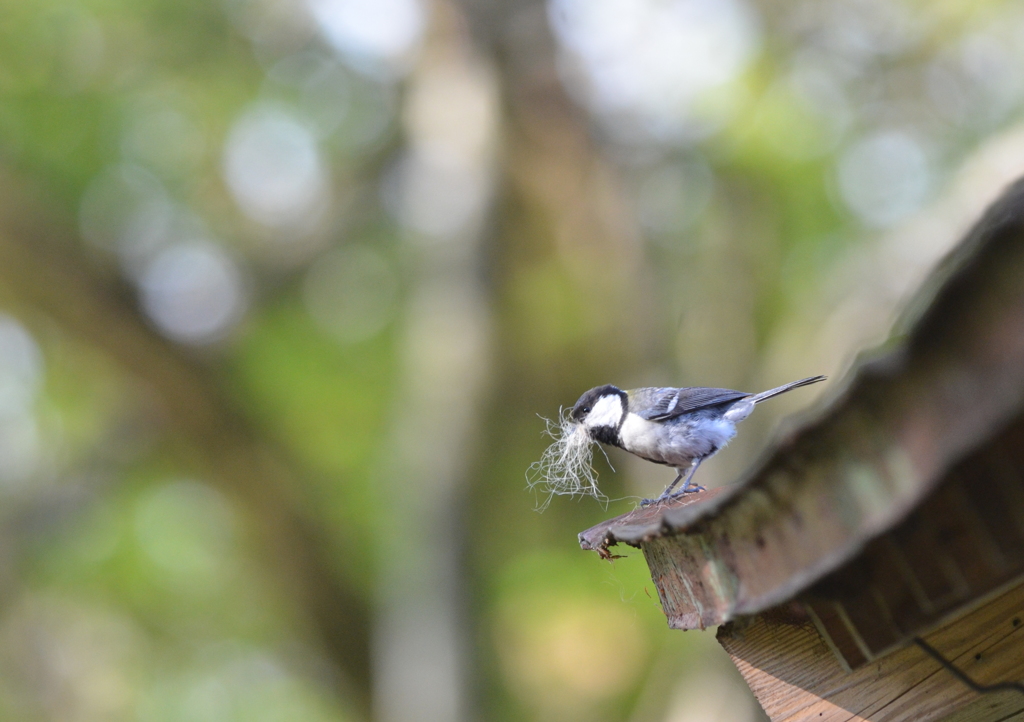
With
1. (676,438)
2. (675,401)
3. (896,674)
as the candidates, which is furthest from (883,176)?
(896,674)

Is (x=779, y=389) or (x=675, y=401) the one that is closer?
(x=779, y=389)

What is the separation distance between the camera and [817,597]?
989 mm

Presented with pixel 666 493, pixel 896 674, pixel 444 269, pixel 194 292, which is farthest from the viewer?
pixel 194 292

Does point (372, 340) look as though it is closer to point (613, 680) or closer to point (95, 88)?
→ point (95, 88)

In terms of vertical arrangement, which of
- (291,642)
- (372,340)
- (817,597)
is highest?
(372,340)

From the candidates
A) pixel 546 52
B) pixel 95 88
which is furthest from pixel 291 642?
pixel 546 52

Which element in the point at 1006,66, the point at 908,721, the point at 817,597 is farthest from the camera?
the point at 1006,66

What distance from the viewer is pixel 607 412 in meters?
2.92

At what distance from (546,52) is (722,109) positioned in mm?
1934

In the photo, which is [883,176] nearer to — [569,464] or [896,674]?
[569,464]

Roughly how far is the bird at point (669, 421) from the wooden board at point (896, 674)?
1.25 metres

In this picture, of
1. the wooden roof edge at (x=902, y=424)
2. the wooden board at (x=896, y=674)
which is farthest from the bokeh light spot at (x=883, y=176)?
the wooden roof edge at (x=902, y=424)

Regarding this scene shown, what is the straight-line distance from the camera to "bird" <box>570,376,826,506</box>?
2.84 meters

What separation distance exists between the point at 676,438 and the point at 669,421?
0.07 m
